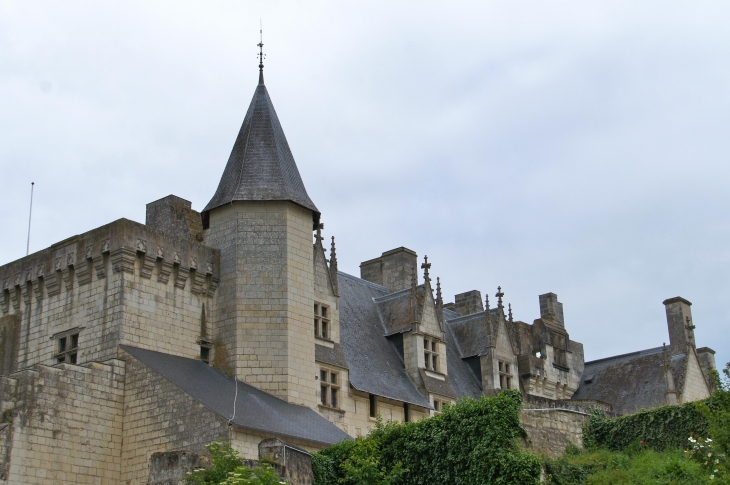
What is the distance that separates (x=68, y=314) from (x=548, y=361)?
18928 mm

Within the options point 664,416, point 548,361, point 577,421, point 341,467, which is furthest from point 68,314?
point 548,361

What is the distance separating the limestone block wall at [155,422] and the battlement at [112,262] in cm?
255

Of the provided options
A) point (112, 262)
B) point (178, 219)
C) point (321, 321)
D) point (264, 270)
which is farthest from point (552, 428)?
point (178, 219)

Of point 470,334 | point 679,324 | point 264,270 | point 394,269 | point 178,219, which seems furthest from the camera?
point 679,324

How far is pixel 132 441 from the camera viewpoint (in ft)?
77.3

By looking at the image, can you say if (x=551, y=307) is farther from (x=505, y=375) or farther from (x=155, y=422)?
(x=155, y=422)

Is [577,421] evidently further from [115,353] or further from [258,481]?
[115,353]

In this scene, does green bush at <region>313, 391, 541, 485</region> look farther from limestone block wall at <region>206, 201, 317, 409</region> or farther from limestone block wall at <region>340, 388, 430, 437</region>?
limestone block wall at <region>340, 388, 430, 437</region>

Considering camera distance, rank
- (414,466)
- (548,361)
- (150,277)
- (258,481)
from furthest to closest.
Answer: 1. (548,361)
2. (150,277)
3. (414,466)
4. (258,481)

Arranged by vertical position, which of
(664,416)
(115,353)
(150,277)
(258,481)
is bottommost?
(258,481)

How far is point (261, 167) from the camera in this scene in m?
28.4

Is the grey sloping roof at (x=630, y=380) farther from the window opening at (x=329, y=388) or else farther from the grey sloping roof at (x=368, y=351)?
the window opening at (x=329, y=388)

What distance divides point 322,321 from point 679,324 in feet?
57.0

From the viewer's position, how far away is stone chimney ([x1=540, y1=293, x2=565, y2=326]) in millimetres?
41656
